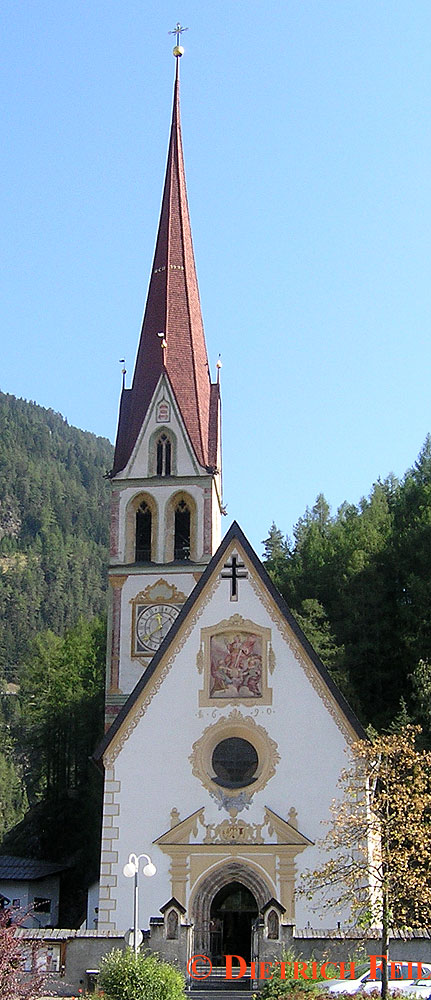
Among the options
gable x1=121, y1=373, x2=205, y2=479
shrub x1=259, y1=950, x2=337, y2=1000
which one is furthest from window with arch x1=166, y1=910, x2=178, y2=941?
gable x1=121, y1=373, x2=205, y2=479

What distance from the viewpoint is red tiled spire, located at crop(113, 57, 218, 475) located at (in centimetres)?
4141

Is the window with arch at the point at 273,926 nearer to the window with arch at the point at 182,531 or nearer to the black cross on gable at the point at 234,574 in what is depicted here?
the black cross on gable at the point at 234,574

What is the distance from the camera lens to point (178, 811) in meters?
27.4

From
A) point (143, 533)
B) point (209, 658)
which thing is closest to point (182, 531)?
point (143, 533)

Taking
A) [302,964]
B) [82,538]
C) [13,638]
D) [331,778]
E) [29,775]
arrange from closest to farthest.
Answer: [302,964] → [331,778] → [29,775] → [13,638] → [82,538]

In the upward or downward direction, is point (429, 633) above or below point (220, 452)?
below

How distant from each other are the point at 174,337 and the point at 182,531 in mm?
7754

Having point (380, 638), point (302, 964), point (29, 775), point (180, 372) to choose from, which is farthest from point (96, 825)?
point (29, 775)

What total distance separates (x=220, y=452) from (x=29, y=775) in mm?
36487

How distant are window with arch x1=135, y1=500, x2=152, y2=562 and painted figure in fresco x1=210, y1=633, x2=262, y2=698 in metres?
10.6

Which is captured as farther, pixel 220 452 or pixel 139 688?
pixel 220 452

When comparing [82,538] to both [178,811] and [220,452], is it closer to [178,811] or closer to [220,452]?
[220,452]

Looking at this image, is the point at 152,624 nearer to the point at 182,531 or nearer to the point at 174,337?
the point at 182,531

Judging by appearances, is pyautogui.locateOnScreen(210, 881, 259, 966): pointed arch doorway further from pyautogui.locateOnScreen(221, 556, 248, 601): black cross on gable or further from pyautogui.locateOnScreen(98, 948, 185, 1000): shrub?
pyautogui.locateOnScreen(98, 948, 185, 1000): shrub
